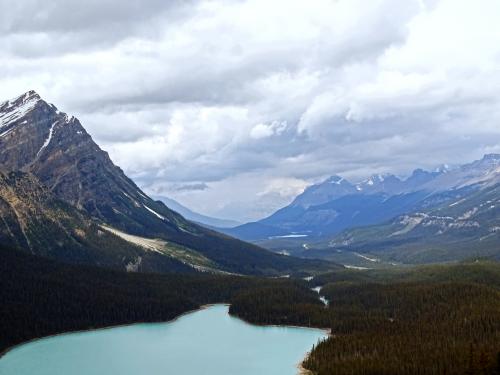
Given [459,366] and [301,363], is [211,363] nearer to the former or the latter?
[301,363]

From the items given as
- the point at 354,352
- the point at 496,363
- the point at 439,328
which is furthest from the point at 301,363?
the point at 496,363

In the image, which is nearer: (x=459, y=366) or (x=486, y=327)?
(x=459, y=366)

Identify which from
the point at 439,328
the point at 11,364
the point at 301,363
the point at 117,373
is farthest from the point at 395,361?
the point at 11,364

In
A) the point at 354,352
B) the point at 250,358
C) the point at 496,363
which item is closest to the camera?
the point at 496,363

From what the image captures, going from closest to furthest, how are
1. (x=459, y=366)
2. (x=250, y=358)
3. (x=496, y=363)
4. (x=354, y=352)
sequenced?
(x=496, y=363), (x=459, y=366), (x=354, y=352), (x=250, y=358)

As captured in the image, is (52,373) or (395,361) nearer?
(395,361)

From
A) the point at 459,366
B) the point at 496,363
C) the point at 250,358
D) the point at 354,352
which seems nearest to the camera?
the point at 496,363

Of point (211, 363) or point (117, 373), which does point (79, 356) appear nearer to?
point (117, 373)

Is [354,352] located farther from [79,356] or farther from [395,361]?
[79,356]

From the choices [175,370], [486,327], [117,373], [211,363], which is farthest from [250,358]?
[486,327]
